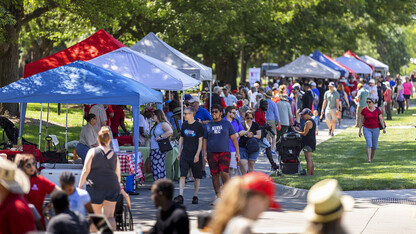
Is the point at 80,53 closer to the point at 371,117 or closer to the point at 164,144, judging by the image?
the point at 164,144

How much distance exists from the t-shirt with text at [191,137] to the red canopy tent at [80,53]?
662 cm

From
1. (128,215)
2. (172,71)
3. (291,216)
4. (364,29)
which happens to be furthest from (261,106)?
(364,29)

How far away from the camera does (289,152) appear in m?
16.0

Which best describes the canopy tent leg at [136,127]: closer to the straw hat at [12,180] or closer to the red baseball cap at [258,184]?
the straw hat at [12,180]

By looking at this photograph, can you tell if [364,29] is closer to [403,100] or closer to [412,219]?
[403,100]

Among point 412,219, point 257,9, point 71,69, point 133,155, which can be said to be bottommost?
point 412,219

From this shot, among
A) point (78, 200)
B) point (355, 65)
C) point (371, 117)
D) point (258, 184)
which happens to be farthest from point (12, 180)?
point (355, 65)

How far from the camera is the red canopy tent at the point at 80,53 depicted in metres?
18.4

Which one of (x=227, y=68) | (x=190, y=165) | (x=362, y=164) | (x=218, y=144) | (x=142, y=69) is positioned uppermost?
(x=227, y=68)

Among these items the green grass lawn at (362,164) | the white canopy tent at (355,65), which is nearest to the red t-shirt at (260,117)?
the green grass lawn at (362,164)

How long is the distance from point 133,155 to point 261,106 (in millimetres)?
5178

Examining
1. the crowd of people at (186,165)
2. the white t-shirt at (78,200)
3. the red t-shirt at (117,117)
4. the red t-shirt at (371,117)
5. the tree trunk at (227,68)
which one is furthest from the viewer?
the tree trunk at (227,68)

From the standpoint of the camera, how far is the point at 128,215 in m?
9.80

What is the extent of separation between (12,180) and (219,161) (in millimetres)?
6978
